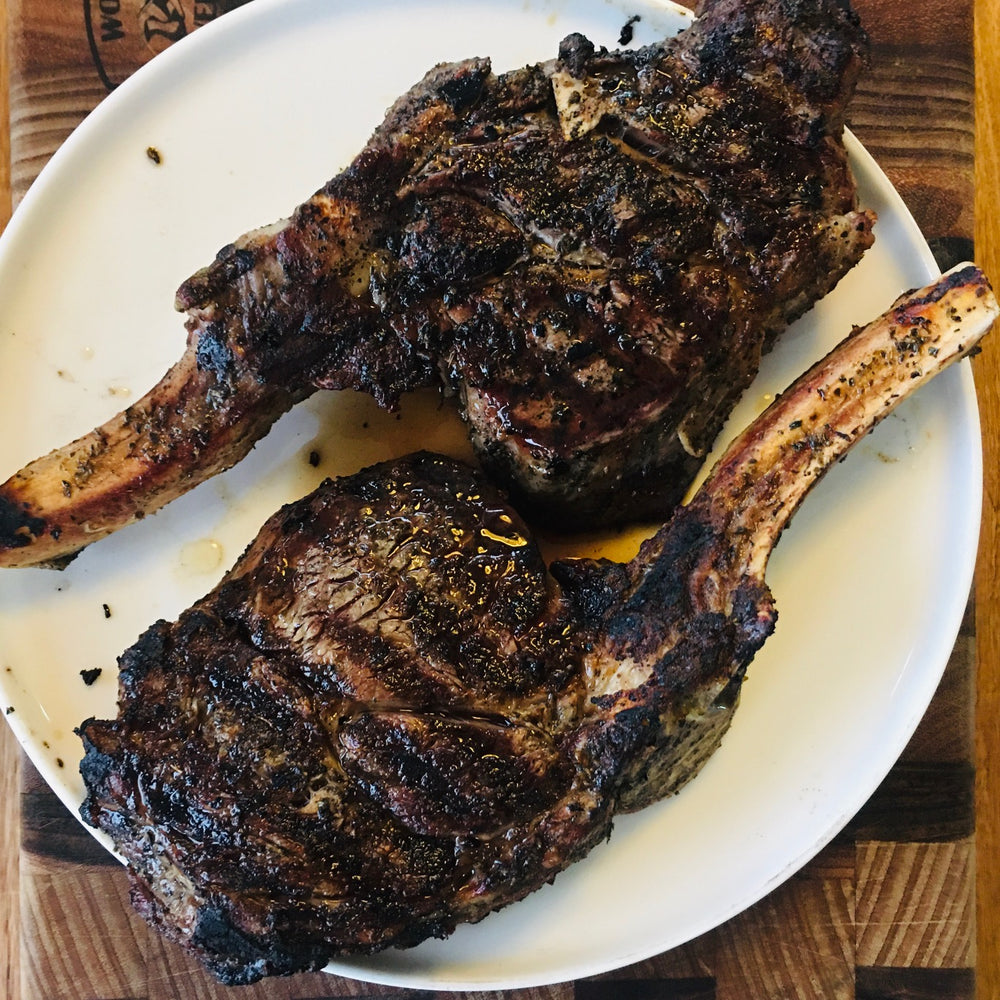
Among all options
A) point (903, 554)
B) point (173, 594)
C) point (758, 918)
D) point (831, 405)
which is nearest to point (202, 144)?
point (173, 594)

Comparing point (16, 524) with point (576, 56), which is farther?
point (16, 524)

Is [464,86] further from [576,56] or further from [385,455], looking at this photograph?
[385,455]

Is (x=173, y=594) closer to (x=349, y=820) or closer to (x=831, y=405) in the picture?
(x=349, y=820)

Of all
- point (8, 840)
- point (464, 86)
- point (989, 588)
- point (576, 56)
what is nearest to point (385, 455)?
point (464, 86)

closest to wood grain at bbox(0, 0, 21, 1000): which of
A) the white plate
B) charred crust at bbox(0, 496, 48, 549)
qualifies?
the white plate

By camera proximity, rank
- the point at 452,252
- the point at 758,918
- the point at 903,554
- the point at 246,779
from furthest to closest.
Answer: the point at 758,918 < the point at 903,554 < the point at 452,252 < the point at 246,779
